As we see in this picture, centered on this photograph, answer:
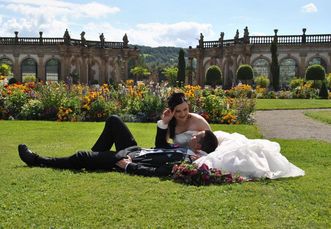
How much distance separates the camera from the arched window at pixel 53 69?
49.0 meters

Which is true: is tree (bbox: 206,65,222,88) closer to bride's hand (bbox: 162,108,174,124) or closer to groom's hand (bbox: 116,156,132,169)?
bride's hand (bbox: 162,108,174,124)

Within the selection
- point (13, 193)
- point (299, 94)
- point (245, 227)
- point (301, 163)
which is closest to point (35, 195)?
point (13, 193)

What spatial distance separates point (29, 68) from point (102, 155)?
4420cm

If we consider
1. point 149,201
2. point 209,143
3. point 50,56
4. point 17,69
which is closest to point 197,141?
point 209,143

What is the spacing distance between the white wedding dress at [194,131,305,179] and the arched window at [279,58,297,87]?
3936 centimetres

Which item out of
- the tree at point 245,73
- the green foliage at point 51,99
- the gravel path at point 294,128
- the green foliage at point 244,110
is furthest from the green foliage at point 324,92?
the green foliage at point 51,99

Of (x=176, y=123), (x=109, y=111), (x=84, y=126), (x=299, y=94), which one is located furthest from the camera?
(x=299, y=94)

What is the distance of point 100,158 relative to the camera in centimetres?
707

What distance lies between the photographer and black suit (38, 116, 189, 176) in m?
6.78

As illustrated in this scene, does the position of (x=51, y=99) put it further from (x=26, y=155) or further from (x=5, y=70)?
(x=5, y=70)

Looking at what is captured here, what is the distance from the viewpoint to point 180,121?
24.8ft

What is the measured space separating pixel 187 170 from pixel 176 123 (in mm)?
1423

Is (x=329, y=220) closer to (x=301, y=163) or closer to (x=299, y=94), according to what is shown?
(x=301, y=163)

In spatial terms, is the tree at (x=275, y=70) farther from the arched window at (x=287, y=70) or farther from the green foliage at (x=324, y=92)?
the green foliage at (x=324, y=92)
